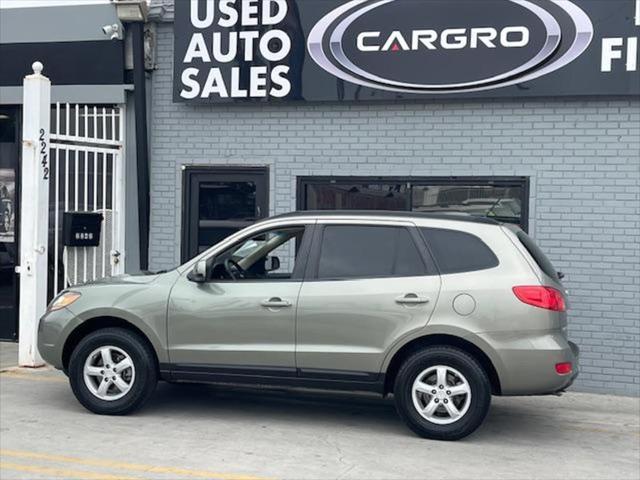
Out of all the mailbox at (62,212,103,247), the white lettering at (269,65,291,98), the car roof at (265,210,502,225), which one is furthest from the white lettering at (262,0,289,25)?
the car roof at (265,210,502,225)

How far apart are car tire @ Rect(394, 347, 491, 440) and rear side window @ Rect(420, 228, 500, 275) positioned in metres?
0.68

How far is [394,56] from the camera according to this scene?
31.1ft

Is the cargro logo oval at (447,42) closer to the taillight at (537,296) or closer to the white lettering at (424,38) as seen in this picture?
the white lettering at (424,38)

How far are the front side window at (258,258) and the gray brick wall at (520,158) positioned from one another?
8.87ft

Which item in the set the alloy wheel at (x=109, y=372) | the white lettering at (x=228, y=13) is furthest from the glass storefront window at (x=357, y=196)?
the alloy wheel at (x=109, y=372)

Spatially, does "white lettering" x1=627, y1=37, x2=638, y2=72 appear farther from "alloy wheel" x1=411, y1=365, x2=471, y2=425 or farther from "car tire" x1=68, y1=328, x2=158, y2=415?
"car tire" x1=68, y1=328, x2=158, y2=415

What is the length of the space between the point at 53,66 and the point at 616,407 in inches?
312

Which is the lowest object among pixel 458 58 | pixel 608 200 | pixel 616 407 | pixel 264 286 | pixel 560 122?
pixel 616 407

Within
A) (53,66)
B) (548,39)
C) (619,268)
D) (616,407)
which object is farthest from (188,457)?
(53,66)

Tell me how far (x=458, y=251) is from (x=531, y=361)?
1.05 m

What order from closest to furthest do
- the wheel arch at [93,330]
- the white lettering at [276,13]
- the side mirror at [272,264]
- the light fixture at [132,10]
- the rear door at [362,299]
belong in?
1. the rear door at [362,299]
2. the wheel arch at [93,330]
3. the side mirror at [272,264]
4. the white lettering at [276,13]
5. the light fixture at [132,10]

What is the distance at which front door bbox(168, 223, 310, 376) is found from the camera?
6887 mm

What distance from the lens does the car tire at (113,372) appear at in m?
7.08

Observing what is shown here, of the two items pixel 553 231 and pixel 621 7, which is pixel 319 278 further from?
pixel 621 7
